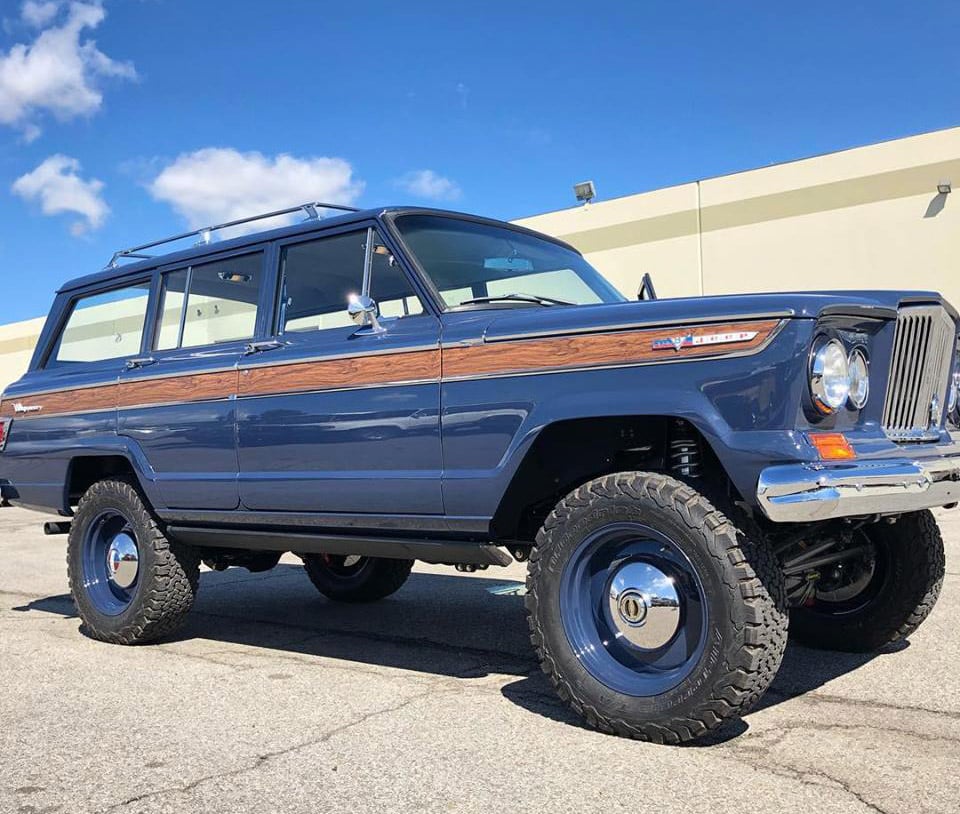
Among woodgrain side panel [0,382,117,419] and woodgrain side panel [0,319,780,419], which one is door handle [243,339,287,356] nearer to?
woodgrain side panel [0,319,780,419]

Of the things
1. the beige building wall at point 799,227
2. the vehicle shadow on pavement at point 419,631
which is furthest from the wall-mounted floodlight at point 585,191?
the vehicle shadow on pavement at point 419,631

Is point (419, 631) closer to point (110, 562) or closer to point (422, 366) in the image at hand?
point (110, 562)

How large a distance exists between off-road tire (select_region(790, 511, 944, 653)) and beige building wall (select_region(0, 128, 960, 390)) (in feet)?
44.3

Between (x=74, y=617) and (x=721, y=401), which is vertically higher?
(x=721, y=401)

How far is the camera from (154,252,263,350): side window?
496 centimetres

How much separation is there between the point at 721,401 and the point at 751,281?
15.6m

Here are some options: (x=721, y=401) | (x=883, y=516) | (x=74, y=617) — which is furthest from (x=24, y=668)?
(x=883, y=516)

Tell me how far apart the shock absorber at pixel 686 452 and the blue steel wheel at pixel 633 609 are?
1.00 ft

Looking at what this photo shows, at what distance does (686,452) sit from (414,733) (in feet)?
4.75

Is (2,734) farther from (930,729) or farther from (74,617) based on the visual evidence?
(930,729)

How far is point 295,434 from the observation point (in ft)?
14.3

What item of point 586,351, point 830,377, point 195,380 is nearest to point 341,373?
point 195,380

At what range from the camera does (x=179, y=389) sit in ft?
16.4

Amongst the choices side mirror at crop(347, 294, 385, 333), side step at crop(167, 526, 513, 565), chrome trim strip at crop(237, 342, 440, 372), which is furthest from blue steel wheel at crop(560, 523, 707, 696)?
side mirror at crop(347, 294, 385, 333)
